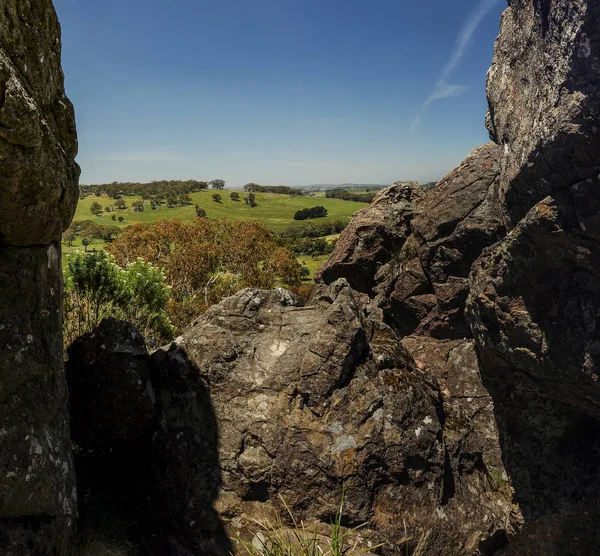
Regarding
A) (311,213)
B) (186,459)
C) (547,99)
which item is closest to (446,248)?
(547,99)

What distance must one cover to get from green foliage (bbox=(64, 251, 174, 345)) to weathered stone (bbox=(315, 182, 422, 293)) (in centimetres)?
854

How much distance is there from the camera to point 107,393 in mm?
9141

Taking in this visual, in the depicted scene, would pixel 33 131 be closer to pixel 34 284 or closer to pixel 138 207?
pixel 34 284

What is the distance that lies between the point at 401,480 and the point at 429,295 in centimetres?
780

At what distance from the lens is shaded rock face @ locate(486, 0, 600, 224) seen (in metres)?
7.15

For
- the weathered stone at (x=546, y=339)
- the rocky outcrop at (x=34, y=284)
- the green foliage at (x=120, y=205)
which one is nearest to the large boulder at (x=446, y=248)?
the weathered stone at (x=546, y=339)

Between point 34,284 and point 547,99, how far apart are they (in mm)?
9419

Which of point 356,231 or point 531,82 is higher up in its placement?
point 531,82

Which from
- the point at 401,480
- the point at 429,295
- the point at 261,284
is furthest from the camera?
the point at 261,284

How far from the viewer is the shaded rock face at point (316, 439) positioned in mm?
8609

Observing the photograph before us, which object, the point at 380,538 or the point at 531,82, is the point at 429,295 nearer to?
the point at 531,82

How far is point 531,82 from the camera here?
9.20m

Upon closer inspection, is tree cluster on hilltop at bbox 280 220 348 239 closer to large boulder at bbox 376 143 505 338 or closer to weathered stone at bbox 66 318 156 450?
large boulder at bbox 376 143 505 338

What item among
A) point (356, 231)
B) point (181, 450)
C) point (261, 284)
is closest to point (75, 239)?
point (261, 284)
